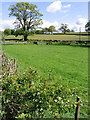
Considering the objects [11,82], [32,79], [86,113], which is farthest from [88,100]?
[11,82]

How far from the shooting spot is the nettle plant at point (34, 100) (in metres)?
2.85

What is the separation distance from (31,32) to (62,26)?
39.6 m

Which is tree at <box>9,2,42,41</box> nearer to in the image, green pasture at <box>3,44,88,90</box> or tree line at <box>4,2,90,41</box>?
tree line at <box>4,2,90,41</box>

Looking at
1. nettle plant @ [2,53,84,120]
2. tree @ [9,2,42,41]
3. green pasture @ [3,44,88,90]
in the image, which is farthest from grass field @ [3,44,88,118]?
tree @ [9,2,42,41]

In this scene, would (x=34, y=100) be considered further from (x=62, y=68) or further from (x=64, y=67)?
(x=64, y=67)

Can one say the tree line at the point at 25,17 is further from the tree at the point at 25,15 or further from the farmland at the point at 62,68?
the farmland at the point at 62,68

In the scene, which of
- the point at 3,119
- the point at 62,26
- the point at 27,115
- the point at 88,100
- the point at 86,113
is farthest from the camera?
the point at 62,26

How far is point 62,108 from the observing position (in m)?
2.91

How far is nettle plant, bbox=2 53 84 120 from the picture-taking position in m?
2.85

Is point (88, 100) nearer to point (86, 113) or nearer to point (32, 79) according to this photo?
point (86, 113)

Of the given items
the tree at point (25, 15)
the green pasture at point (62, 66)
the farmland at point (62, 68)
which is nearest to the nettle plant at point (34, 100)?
the farmland at point (62, 68)

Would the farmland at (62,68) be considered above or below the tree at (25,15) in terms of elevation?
below

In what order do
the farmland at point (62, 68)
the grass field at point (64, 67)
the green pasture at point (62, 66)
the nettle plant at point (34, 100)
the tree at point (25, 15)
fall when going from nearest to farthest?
the nettle plant at point (34, 100) → the farmland at point (62, 68) → the grass field at point (64, 67) → the green pasture at point (62, 66) → the tree at point (25, 15)

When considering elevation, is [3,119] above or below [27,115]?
below
